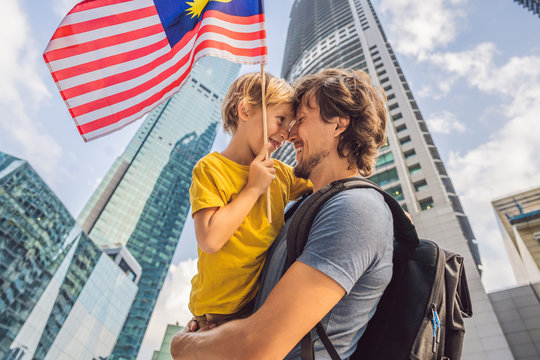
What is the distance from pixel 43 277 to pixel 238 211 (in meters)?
48.6

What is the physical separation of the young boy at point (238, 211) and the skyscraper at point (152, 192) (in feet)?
264

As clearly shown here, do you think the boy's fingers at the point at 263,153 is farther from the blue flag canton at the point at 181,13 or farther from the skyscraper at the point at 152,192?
the skyscraper at the point at 152,192

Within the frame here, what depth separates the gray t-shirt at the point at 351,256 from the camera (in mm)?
1248

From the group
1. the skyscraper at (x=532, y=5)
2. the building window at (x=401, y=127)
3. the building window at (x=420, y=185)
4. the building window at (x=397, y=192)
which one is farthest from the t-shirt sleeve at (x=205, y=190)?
the skyscraper at (x=532, y=5)

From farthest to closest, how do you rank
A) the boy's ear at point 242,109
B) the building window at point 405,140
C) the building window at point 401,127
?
the building window at point 401,127, the building window at point 405,140, the boy's ear at point 242,109

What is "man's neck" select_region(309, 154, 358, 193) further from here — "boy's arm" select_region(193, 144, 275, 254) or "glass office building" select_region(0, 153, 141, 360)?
"glass office building" select_region(0, 153, 141, 360)

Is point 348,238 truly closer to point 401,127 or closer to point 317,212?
point 317,212

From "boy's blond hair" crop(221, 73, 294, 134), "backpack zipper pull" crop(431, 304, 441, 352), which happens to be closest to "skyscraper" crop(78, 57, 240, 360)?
"boy's blond hair" crop(221, 73, 294, 134)

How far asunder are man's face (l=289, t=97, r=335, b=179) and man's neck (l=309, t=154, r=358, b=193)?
35mm

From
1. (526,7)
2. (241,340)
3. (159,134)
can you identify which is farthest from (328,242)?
(159,134)

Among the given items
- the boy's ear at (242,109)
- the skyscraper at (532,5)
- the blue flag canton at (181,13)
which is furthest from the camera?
the skyscraper at (532,5)

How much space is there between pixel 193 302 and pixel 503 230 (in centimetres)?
3704

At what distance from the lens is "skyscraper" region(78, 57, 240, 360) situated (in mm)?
82562

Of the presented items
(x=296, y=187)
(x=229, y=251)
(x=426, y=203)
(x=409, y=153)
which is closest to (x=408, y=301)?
(x=229, y=251)
